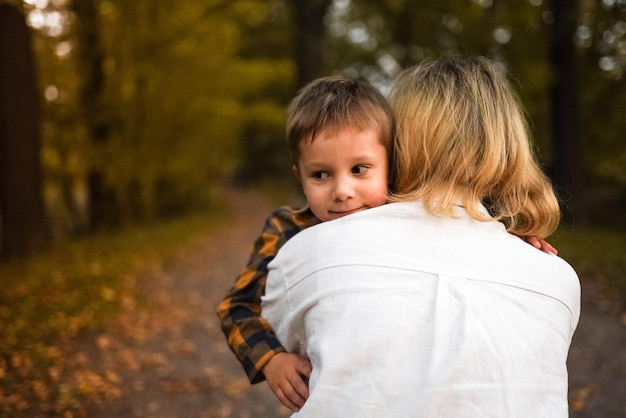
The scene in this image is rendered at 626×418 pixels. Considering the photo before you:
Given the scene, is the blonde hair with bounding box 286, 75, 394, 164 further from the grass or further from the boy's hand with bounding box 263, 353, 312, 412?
the grass

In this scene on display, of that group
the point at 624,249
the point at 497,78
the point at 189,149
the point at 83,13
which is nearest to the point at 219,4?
the point at 83,13

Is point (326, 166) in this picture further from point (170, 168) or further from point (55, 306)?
point (170, 168)

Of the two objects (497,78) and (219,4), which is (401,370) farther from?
(219,4)

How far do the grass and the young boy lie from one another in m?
2.63

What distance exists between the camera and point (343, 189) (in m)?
1.83

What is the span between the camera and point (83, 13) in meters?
10.7

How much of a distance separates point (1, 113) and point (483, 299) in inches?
331

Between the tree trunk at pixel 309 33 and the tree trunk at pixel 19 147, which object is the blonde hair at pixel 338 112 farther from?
the tree trunk at pixel 309 33

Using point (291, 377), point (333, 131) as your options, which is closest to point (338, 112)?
point (333, 131)

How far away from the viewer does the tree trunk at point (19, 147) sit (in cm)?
805

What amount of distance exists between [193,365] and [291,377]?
3889 mm

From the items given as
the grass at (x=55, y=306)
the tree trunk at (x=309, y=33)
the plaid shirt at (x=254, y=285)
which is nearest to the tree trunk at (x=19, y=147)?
the grass at (x=55, y=306)

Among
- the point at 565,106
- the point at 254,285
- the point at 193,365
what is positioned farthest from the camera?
the point at 565,106

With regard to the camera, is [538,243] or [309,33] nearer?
[538,243]
